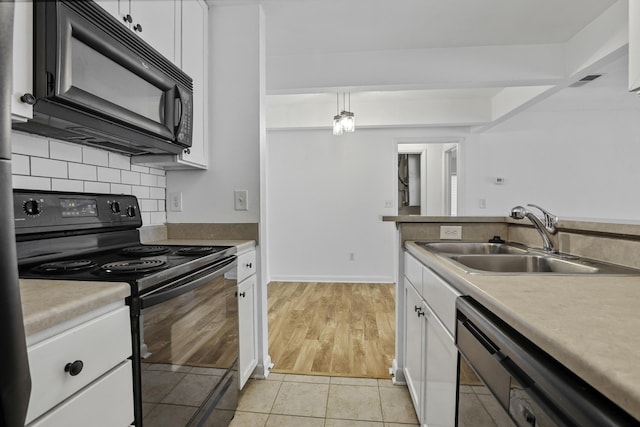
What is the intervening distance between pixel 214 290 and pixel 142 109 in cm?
82

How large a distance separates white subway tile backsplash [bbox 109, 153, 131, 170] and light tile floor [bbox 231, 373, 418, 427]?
1.44 m

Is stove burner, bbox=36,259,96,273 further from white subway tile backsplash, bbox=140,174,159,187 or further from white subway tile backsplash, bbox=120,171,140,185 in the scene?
white subway tile backsplash, bbox=140,174,159,187

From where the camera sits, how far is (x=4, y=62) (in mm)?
404

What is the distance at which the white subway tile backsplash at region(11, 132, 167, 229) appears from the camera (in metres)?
1.17

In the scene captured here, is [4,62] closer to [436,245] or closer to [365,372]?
[436,245]

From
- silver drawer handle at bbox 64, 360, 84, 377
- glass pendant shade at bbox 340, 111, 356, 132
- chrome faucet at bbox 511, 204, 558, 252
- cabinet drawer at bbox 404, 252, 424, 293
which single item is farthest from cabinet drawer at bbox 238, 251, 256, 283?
glass pendant shade at bbox 340, 111, 356, 132

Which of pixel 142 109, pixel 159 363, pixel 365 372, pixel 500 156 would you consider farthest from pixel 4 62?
pixel 500 156

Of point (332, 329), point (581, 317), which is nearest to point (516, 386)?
point (581, 317)

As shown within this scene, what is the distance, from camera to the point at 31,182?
1191 millimetres

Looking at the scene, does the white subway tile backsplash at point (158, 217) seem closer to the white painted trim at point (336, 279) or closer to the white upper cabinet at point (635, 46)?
the white upper cabinet at point (635, 46)

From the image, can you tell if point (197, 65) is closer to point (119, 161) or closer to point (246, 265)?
point (119, 161)

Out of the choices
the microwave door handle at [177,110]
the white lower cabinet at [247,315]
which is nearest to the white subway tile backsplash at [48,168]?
the microwave door handle at [177,110]

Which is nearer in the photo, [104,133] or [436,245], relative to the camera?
[104,133]

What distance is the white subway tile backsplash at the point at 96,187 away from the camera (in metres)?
1.46
